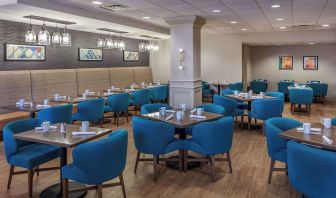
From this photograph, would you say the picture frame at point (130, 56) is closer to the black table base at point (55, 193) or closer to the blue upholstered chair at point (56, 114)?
the blue upholstered chair at point (56, 114)

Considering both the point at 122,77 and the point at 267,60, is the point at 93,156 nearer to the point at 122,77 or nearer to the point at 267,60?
the point at 122,77

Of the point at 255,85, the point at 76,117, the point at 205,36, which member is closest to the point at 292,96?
the point at 255,85

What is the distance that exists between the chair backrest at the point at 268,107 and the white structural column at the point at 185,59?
1829mm

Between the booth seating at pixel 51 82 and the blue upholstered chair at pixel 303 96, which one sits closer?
the booth seating at pixel 51 82

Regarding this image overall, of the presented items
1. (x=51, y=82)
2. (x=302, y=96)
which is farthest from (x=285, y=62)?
(x=51, y=82)

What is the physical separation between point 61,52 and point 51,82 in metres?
1.07

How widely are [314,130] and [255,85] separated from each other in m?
9.42

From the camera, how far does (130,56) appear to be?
11.5 meters

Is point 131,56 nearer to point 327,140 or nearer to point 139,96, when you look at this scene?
point 139,96

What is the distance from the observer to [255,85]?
1284 centimetres

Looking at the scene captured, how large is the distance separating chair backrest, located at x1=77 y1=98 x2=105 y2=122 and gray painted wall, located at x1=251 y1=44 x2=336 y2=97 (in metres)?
9.38

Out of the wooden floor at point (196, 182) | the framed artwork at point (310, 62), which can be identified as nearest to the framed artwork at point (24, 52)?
the wooden floor at point (196, 182)

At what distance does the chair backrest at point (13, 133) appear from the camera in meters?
3.63

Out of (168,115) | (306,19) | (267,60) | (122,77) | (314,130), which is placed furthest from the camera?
(267,60)
